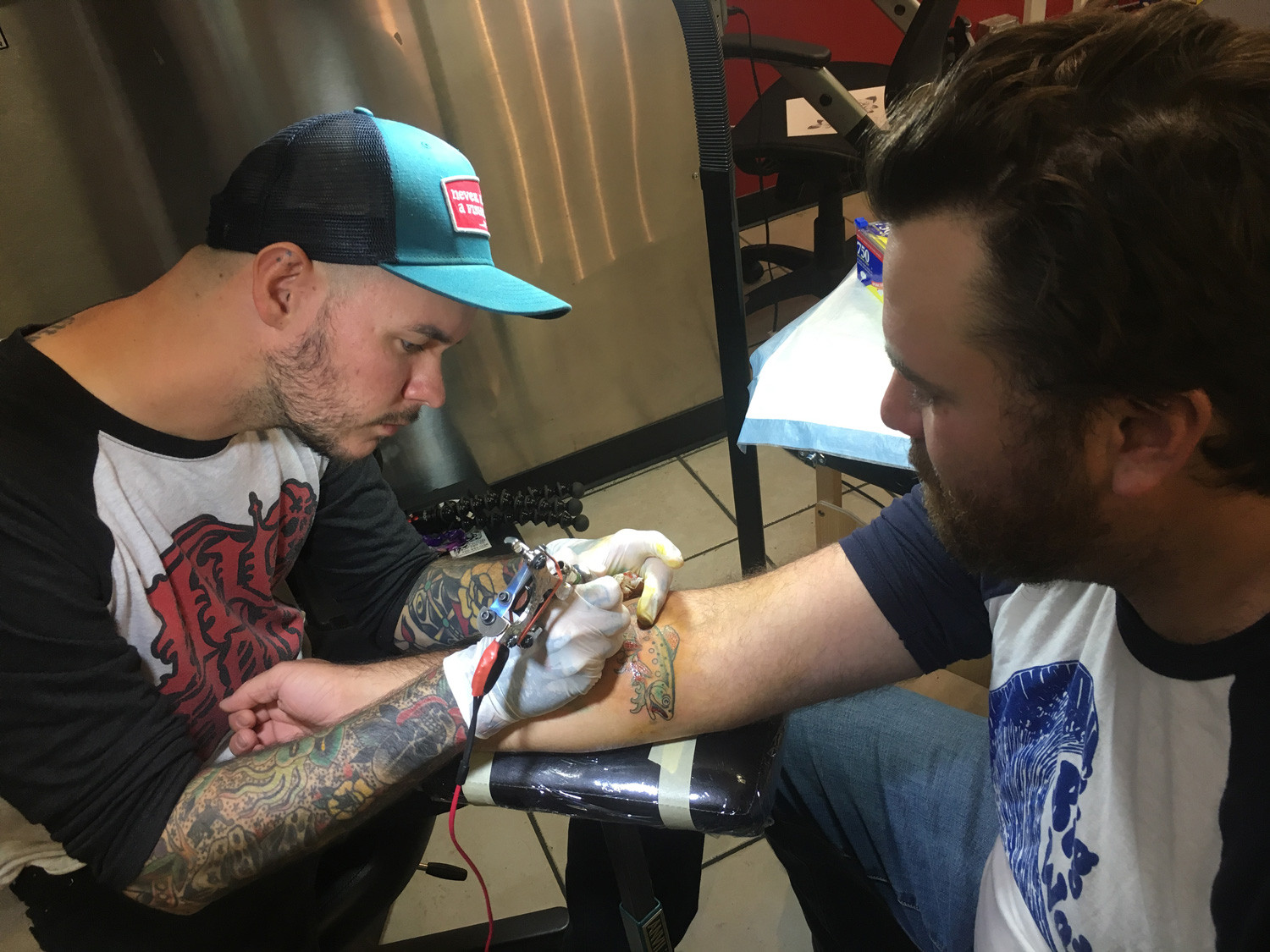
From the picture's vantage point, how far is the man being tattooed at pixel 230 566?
805mm

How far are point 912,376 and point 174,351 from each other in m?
0.83

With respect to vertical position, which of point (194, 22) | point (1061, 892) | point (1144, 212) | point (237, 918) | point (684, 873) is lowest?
point (684, 873)

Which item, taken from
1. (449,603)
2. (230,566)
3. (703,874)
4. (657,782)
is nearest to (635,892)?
(657,782)

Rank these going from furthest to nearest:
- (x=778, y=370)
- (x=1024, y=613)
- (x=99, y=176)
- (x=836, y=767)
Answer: (x=99, y=176)
(x=778, y=370)
(x=836, y=767)
(x=1024, y=613)

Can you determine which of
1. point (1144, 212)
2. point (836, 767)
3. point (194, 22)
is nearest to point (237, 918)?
point (836, 767)

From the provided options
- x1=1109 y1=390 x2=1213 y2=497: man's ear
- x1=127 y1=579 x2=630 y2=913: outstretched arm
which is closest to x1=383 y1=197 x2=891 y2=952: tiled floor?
x1=127 y1=579 x2=630 y2=913: outstretched arm

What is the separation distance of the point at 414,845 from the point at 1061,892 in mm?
788

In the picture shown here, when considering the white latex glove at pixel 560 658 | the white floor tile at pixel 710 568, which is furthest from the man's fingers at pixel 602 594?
the white floor tile at pixel 710 568

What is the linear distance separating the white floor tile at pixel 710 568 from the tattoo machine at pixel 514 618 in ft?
4.13

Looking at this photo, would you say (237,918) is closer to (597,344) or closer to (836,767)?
(836,767)

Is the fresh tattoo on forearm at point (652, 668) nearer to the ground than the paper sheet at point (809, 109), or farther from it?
nearer to the ground

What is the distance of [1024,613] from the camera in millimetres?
789

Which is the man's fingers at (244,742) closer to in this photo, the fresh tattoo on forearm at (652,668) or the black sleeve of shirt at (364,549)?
the black sleeve of shirt at (364,549)

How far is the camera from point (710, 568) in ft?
6.81
